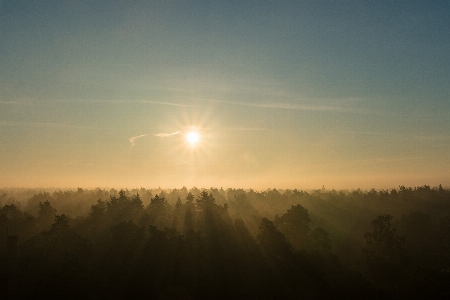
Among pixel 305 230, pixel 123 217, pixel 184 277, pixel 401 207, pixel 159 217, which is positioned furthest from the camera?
pixel 401 207

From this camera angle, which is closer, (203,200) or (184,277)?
(184,277)

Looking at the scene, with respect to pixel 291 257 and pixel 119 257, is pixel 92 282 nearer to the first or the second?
pixel 119 257

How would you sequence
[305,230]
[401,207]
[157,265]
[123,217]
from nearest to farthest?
1. [157,265]
2. [305,230]
3. [123,217]
4. [401,207]

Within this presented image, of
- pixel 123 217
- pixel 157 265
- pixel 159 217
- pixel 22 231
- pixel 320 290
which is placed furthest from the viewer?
pixel 159 217

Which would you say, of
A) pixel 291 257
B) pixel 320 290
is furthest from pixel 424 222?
pixel 320 290

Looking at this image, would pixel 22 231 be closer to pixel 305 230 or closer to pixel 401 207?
pixel 305 230

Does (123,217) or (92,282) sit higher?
(123,217)

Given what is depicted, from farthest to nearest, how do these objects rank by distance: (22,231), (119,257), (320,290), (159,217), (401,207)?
(401,207) < (159,217) < (22,231) < (119,257) < (320,290)

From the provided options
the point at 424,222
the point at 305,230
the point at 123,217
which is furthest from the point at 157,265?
the point at 424,222

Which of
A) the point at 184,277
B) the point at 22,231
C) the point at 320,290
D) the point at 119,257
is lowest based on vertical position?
the point at 320,290
